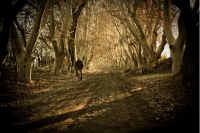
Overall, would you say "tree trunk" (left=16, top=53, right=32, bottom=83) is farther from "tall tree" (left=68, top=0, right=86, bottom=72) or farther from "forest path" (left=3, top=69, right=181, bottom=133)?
"tall tree" (left=68, top=0, right=86, bottom=72)

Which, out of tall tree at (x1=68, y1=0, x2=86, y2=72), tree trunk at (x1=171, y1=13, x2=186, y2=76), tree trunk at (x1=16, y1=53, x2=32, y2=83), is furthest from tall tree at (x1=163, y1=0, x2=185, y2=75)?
tall tree at (x1=68, y1=0, x2=86, y2=72)

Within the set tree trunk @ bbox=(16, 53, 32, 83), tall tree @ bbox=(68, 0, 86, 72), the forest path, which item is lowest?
the forest path

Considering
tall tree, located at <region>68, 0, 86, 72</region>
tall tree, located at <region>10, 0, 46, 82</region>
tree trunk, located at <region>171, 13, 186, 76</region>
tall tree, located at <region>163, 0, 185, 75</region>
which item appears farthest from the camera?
tall tree, located at <region>68, 0, 86, 72</region>

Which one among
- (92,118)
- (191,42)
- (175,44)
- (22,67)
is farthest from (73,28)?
(92,118)

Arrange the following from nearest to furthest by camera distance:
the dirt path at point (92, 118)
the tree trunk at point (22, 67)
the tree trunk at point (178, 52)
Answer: the dirt path at point (92, 118)
the tree trunk at point (178, 52)
the tree trunk at point (22, 67)

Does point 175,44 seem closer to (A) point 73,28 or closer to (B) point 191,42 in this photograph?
(B) point 191,42

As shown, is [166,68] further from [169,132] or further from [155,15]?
[169,132]

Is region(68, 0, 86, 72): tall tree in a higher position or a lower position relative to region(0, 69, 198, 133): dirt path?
higher

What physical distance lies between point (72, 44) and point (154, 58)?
1000 cm

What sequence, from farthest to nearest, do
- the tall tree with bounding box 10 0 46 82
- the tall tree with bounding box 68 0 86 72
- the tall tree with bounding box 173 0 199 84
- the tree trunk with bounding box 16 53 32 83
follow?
the tall tree with bounding box 68 0 86 72 → the tree trunk with bounding box 16 53 32 83 → the tall tree with bounding box 10 0 46 82 → the tall tree with bounding box 173 0 199 84

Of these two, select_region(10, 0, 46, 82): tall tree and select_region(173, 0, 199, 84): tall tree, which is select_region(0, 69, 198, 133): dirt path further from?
select_region(10, 0, 46, 82): tall tree

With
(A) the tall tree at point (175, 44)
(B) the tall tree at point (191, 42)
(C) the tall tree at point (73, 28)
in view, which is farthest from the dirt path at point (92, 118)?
(C) the tall tree at point (73, 28)

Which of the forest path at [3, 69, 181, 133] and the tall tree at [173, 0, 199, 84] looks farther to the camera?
the tall tree at [173, 0, 199, 84]

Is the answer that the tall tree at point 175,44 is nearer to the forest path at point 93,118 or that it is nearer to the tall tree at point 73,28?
the forest path at point 93,118
